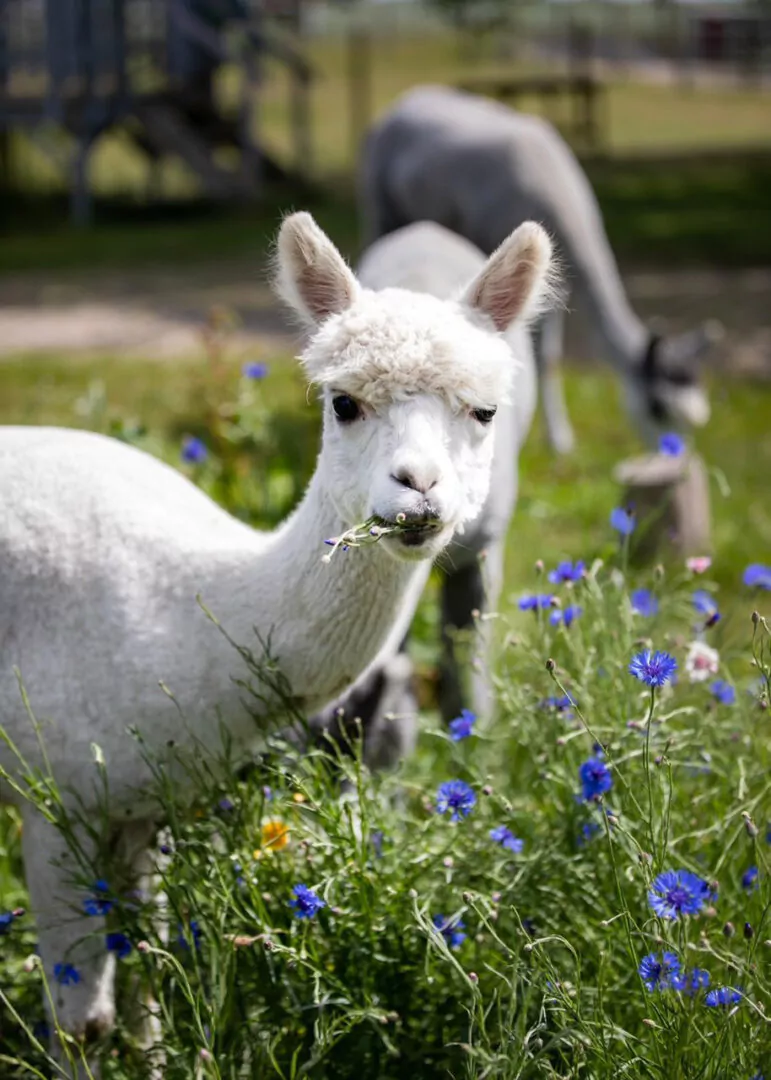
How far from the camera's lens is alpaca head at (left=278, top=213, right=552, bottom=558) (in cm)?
231

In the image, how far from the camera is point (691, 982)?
2285 mm

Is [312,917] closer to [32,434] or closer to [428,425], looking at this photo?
[428,425]

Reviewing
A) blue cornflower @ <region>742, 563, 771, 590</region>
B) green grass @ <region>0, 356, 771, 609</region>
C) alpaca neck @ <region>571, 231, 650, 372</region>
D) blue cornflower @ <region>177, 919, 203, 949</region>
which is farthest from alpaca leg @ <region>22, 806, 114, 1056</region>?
alpaca neck @ <region>571, 231, 650, 372</region>

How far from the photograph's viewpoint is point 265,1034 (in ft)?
8.41

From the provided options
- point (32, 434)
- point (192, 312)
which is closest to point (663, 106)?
point (192, 312)

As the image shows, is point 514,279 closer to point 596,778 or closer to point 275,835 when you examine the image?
point 596,778

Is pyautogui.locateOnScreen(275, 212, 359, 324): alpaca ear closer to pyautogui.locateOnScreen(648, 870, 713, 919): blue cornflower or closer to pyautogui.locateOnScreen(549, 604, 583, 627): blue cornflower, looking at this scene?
pyautogui.locateOnScreen(549, 604, 583, 627): blue cornflower

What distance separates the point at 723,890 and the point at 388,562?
96 cm

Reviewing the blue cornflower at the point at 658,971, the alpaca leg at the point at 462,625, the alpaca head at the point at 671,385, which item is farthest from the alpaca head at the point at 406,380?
the alpaca head at the point at 671,385

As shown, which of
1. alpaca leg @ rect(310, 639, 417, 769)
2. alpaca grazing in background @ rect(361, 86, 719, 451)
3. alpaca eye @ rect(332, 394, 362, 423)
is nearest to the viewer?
alpaca eye @ rect(332, 394, 362, 423)

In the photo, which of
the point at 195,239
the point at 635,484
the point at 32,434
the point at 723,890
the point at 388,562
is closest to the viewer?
the point at 388,562

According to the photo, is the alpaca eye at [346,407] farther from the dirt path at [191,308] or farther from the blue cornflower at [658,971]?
the dirt path at [191,308]

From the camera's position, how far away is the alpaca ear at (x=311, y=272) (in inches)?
100

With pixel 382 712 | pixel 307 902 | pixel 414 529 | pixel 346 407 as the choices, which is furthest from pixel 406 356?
pixel 382 712
